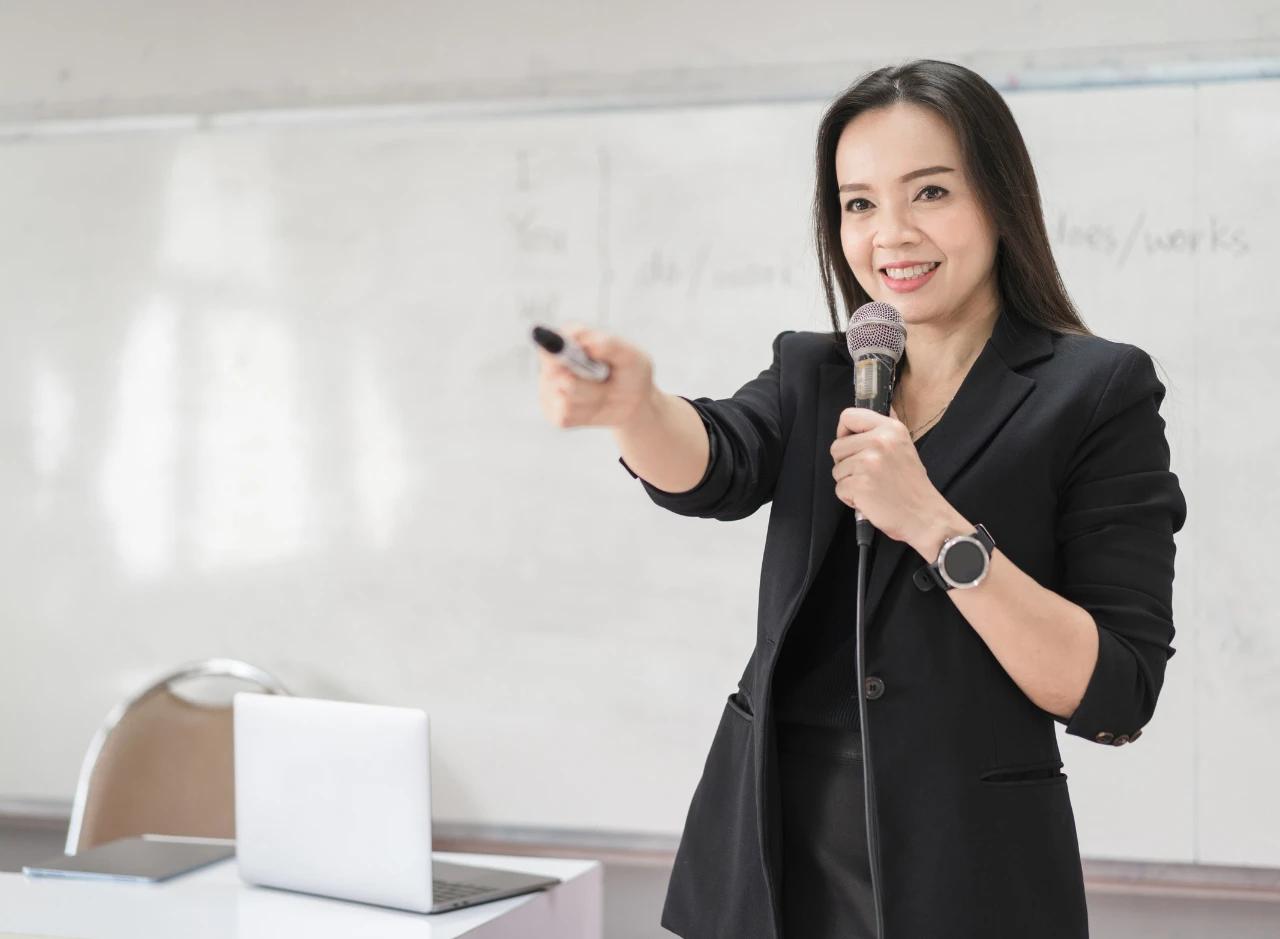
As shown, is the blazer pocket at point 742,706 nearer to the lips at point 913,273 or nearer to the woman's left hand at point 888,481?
the woman's left hand at point 888,481

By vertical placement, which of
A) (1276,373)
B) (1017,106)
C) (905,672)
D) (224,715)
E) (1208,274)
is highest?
(1017,106)

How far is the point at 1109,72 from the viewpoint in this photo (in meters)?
2.47

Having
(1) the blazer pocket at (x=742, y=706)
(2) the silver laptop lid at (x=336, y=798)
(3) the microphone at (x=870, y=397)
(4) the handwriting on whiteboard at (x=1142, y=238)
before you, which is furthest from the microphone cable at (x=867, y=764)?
(4) the handwriting on whiteboard at (x=1142, y=238)

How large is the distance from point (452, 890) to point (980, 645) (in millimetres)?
1003

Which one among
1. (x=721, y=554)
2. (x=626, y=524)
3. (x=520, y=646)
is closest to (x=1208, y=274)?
(x=721, y=554)

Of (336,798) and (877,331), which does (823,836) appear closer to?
(877,331)

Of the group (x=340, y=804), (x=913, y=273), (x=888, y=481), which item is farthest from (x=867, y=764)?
(x=340, y=804)

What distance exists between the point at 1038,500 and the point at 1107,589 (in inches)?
3.6

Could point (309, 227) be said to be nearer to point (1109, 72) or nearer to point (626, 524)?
point (626, 524)

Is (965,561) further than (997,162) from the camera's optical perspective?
No

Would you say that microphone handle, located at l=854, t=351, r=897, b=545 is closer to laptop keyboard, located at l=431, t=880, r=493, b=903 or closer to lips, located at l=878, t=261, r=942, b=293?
lips, located at l=878, t=261, r=942, b=293

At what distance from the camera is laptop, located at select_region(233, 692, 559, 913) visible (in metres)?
1.54

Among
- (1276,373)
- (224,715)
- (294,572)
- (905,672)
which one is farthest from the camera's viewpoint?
(294,572)

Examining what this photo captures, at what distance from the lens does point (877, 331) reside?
1044 millimetres
